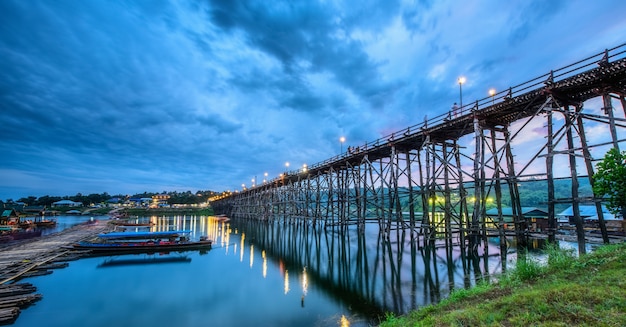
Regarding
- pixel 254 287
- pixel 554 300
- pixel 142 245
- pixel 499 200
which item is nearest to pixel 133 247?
pixel 142 245

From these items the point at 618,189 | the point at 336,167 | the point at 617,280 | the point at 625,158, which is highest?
the point at 336,167

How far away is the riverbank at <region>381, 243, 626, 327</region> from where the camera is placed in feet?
15.2

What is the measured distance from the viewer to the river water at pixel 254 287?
11172 millimetres

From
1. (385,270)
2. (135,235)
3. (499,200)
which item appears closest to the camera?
(385,270)

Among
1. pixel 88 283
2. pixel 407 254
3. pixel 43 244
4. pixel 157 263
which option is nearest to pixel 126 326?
pixel 88 283

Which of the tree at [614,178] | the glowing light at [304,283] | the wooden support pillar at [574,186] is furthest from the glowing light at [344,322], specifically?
the wooden support pillar at [574,186]

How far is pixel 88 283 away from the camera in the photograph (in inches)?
633

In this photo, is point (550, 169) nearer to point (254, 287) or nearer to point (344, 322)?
point (344, 322)

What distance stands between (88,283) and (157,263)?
219 inches

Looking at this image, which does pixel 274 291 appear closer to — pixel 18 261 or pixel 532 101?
pixel 532 101

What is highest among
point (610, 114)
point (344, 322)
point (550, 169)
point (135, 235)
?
point (610, 114)

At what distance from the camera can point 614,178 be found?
28.4 ft

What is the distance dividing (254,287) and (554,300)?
44.4ft

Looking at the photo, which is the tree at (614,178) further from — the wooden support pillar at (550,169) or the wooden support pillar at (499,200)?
the wooden support pillar at (499,200)
